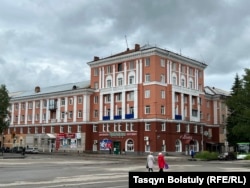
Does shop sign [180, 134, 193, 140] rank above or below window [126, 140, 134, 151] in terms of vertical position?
above

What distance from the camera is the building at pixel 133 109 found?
71.1m

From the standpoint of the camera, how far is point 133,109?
73438mm

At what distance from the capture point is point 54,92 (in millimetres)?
89438

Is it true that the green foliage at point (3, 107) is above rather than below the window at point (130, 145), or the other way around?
above

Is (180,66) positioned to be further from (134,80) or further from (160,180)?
(160,180)

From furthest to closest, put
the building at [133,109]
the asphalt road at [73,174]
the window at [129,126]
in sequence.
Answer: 1. the window at [129,126]
2. the building at [133,109]
3. the asphalt road at [73,174]

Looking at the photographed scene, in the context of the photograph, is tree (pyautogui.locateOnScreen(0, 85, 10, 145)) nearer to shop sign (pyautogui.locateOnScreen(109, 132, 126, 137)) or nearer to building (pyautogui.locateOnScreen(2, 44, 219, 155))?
building (pyautogui.locateOnScreen(2, 44, 219, 155))

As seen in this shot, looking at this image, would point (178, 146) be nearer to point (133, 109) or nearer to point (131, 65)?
point (133, 109)

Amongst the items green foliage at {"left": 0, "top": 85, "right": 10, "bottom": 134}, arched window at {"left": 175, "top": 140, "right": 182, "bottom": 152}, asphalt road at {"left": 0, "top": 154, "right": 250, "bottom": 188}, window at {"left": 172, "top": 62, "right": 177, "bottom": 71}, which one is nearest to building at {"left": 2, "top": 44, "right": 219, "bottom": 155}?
arched window at {"left": 175, "top": 140, "right": 182, "bottom": 152}

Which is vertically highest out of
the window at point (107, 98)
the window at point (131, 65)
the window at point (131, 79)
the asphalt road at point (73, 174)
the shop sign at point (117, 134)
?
the window at point (131, 65)

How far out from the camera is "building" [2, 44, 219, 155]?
7106cm

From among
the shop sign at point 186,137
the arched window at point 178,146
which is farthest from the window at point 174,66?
the arched window at point 178,146

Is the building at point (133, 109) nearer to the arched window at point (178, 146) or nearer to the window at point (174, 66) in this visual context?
the arched window at point (178, 146)

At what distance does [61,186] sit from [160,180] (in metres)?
11.4
